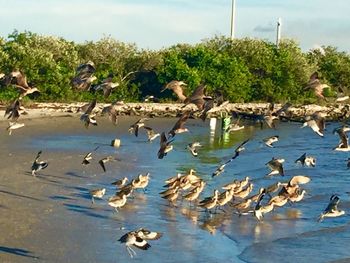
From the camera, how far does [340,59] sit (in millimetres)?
81875

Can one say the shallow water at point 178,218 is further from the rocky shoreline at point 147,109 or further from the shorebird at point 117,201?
the rocky shoreline at point 147,109

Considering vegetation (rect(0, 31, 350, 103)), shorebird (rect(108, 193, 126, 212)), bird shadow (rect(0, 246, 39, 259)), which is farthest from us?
vegetation (rect(0, 31, 350, 103))

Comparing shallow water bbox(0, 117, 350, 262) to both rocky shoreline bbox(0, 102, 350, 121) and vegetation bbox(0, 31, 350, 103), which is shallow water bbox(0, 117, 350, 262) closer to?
rocky shoreline bbox(0, 102, 350, 121)

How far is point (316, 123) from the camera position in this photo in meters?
13.1

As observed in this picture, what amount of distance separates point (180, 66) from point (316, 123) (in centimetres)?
5660

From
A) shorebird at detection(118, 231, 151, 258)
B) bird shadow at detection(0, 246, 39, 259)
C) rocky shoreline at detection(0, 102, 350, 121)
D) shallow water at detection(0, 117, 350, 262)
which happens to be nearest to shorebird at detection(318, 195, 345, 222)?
shallow water at detection(0, 117, 350, 262)

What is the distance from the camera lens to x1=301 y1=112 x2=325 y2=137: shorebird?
1296cm

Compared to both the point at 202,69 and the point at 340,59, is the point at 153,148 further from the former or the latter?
the point at 340,59

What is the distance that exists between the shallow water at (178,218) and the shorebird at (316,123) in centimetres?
459

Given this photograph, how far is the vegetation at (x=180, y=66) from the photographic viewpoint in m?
64.0

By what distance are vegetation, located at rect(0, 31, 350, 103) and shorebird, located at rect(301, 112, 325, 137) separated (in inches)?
1881

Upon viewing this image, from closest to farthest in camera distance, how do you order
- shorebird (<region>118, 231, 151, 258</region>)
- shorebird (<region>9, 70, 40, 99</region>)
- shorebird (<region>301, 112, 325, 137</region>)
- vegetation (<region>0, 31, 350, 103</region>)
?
shorebird (<region>301, 112, 325, 137</region>)
shorebird (<region>9, 70, 40, 99</region>)
shorebird (<region>118, 231, 151, 258</region>)
vegetation (<region>0, 31, 350, 103</region>)

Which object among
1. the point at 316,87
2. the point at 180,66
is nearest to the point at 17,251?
the point at 316,87

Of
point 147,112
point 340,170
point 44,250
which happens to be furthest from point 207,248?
point 147,112
